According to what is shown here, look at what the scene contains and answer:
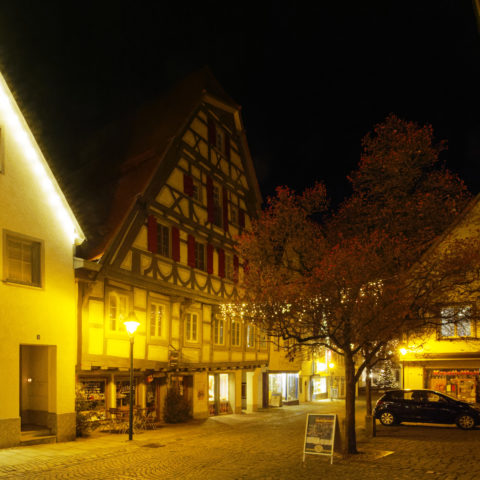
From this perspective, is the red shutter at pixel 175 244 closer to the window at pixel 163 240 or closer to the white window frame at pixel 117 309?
the window at pixel 163 240

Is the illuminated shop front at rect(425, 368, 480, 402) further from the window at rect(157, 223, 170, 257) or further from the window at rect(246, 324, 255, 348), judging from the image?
the window at rect(157, 223, 170, 257)

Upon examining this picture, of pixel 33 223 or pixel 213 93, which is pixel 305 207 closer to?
pixel 213 93

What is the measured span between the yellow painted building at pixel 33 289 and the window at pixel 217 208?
10.9m

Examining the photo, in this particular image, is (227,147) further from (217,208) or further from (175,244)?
(175,244)

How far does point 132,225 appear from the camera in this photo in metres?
22.1

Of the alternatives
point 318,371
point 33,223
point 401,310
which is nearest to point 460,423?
point 401,310

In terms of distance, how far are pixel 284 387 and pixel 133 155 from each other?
22.0m

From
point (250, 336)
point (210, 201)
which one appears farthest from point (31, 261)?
point (250, 336)

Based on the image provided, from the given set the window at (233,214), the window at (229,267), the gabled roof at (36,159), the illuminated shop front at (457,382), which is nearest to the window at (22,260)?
the gabled roof at (36,159)

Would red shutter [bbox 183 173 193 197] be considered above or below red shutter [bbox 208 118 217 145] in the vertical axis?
below

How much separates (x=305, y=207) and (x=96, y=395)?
11478 millimetres

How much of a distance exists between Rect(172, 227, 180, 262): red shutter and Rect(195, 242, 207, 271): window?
209 centimetres

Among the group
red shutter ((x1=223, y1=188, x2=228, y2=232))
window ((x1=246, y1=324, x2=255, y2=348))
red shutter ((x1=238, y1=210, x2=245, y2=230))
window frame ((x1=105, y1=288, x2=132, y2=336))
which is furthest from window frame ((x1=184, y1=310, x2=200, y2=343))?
red shutter ((x1=238, y1=210, x2=245, y2=230))

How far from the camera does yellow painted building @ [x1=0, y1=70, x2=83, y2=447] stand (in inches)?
643
